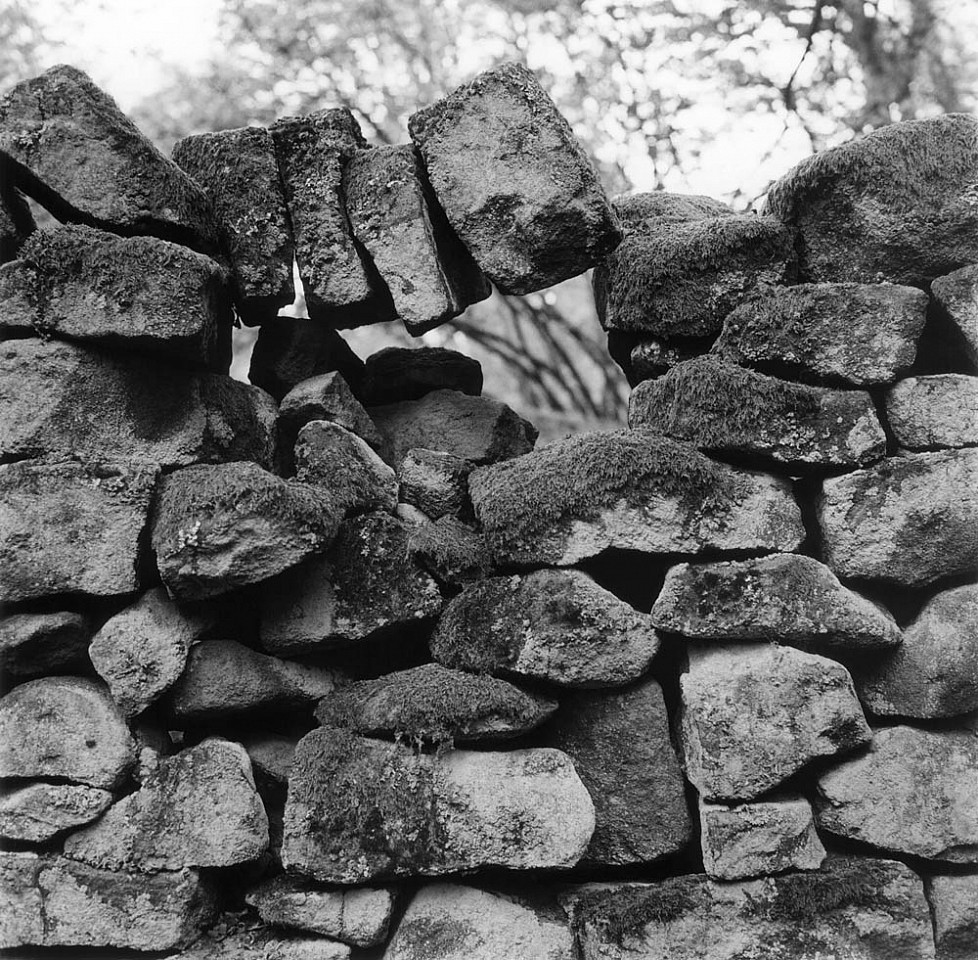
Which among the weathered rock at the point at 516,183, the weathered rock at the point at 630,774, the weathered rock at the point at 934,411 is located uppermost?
the weathered rock at the point at 516,183

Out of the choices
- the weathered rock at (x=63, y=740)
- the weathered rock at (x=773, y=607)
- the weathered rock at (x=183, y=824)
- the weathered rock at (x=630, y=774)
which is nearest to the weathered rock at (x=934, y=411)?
the weathered rock at (x=773, y=607)

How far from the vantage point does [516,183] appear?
3.14 metres

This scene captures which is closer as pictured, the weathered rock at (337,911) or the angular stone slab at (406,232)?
the weathered rock at (337,911)

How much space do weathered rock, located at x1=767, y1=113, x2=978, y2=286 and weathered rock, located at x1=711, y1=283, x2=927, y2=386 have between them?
0.45 ft

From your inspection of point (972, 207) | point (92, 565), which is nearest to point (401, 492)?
point (92, 565)

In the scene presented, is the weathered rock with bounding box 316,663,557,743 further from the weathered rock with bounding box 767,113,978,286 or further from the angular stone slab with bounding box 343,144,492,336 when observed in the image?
the weathered rock with bounding box 767,113,978,286

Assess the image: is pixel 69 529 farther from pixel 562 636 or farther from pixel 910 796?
pixel 910 796

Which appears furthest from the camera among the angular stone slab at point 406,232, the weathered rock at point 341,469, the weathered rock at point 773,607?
the angular stone slab at point 406,232

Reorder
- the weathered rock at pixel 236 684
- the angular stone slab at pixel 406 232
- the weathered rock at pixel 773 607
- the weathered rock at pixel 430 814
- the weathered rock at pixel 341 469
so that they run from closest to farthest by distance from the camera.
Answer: the weathered rock at pixel 430 814 < the weathered rock at pixel 773 607 < the weathered rock at pixel 236 684 < the weathered rock at pixel 341 469 < the angular stone slab at pixel 406 232

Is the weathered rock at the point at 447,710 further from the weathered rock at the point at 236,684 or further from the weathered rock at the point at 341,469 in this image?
the weathered rock at the point at 341,469

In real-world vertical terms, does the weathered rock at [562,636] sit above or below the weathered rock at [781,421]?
below

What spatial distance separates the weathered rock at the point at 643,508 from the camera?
114 inches

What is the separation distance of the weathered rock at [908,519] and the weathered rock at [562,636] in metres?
0.68

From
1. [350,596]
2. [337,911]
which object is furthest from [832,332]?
[337,911]
